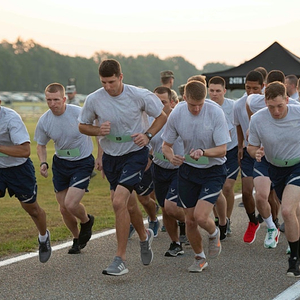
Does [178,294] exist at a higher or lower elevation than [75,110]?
lower

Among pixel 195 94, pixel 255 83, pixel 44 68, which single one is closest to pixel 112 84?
pixel 195 94

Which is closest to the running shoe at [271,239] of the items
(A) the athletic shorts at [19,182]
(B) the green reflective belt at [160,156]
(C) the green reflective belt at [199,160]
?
(B) the green reflective belt at [160,156]

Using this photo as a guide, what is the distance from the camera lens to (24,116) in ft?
177

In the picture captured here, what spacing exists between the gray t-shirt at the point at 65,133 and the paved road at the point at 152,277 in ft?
3.78

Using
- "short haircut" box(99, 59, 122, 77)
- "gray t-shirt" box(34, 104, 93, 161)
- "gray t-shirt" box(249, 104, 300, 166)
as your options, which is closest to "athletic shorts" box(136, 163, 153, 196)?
"gray t-shirt" box(34, 104, 93, 161)

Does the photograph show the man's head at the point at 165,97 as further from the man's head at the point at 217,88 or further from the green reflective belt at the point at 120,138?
the green reflective belt at the point at 120,138

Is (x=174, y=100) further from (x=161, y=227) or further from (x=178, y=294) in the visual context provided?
(x=178, y=294)

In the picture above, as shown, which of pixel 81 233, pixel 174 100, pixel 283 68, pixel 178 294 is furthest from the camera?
pixel 283 68

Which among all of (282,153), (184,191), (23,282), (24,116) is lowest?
(24,116)

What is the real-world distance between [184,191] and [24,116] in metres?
47.9

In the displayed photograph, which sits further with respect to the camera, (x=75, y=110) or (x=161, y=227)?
(x=161, y=227)

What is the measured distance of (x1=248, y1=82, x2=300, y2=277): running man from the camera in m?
6.88

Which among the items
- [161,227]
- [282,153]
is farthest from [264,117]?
[161,227]

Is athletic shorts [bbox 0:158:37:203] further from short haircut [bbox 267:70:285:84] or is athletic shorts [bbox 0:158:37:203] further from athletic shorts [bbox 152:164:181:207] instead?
short haircut [bbox 267:70:285:84]
